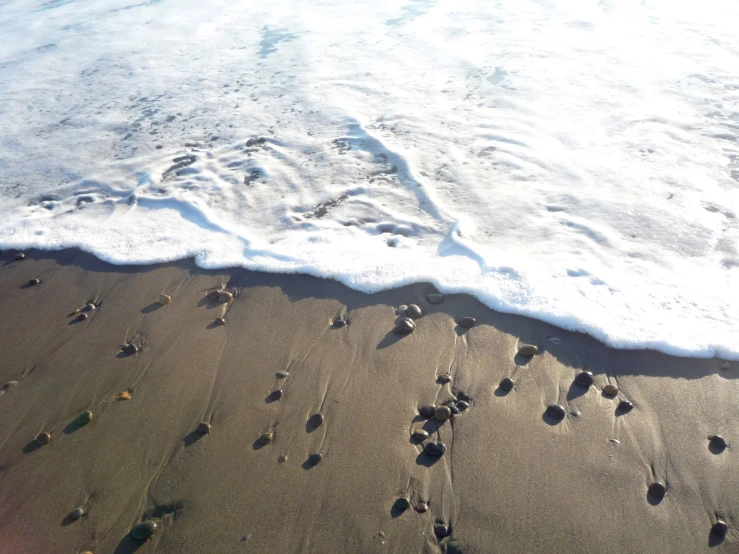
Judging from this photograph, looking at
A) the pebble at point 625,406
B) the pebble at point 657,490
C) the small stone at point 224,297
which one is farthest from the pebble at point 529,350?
the small stone at point 224,297

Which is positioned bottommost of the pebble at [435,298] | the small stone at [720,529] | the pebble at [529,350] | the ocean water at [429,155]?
the ocean water at [429,155]

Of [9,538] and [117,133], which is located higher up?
[9,538]

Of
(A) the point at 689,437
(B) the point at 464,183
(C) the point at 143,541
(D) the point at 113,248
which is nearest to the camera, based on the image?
(C) the point at 143,541

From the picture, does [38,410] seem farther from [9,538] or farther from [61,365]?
[9,538]

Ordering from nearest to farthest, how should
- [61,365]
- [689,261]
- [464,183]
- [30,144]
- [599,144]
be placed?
[61,365]
[689,261]
[464,183]
[599,144]
[30,144]

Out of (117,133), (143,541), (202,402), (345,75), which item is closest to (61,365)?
(202,402)

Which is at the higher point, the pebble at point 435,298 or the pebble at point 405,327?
the pebble at point 405,327

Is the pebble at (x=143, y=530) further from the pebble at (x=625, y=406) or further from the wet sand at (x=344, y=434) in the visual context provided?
the pebble at (x=625, y=406)
